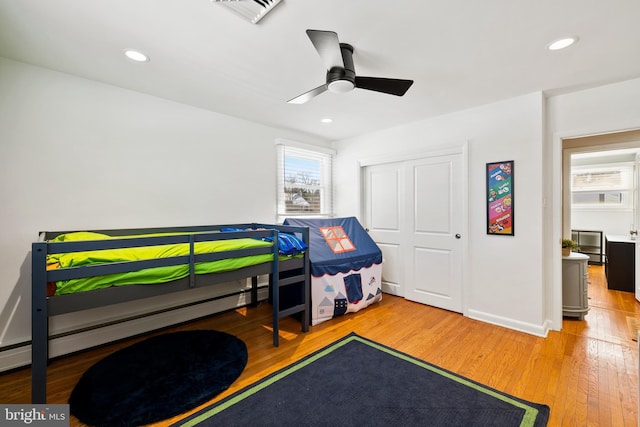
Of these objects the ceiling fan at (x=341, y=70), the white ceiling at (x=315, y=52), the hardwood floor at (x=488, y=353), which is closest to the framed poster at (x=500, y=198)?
the white ceiling at (x=315, y=52)

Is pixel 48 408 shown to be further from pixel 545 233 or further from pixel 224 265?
pixel 545 233

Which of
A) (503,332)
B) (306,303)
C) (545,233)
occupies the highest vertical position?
(545,233)

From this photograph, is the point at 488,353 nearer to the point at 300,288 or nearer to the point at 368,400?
the point at 368,400

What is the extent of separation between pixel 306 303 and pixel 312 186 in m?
2.12

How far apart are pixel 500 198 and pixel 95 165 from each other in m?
4.07

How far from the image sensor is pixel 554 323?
2908mm

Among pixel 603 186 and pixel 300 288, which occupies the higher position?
pixel 603 186

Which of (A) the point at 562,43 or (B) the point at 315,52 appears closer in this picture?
(A) the point at 562,43

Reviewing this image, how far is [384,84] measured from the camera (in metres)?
2.10

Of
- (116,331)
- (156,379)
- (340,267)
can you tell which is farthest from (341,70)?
(116,331)

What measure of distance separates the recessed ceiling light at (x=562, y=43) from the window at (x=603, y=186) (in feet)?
18.7

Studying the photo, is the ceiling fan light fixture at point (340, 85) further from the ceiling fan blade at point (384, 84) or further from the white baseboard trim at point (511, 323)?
the white baseboard trim at point (511, 323)

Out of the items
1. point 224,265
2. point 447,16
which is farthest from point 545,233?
point 224,265

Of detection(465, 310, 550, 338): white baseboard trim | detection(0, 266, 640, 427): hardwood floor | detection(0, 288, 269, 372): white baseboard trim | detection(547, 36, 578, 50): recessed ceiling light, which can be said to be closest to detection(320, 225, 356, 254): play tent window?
detection(0, 266, 640, 427): hardwood floor
